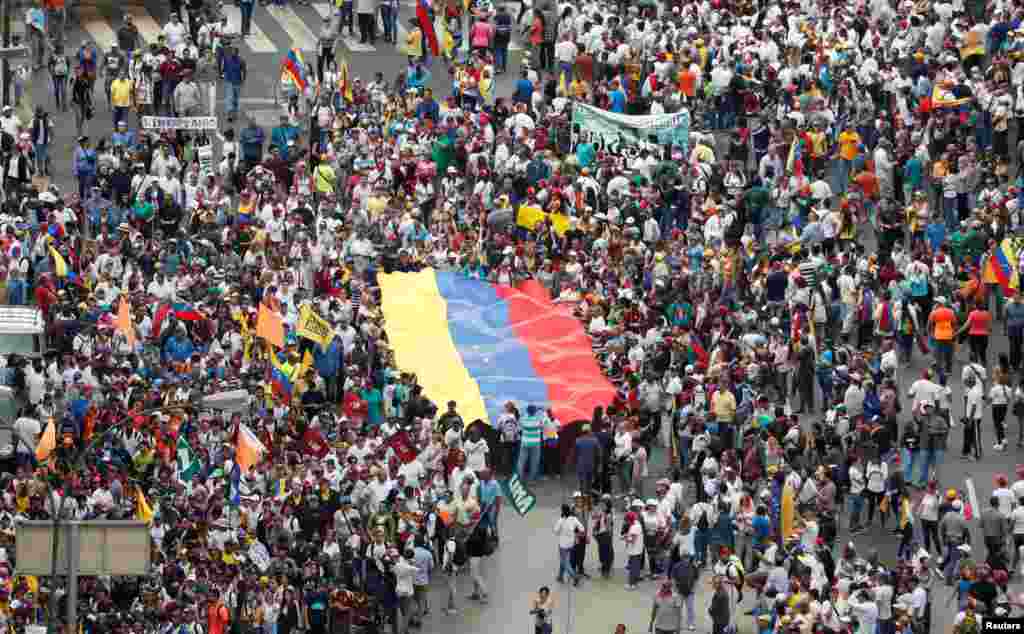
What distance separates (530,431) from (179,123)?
12364 mm

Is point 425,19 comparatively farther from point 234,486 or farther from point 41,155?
point 234,486

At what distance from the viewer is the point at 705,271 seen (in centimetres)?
4975

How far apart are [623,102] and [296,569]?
1839 centimetres

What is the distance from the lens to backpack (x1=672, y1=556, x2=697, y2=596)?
4162 centimetres

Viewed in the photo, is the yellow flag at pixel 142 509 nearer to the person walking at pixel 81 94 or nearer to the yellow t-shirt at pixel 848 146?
the yellow t-shirt at pixel 848 146

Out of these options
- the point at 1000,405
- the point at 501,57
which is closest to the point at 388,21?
the point at 501,57

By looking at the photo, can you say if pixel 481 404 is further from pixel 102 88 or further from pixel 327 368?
pixel 102 88

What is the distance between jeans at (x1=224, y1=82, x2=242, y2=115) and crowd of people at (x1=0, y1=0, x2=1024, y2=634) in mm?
72

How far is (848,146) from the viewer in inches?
2127

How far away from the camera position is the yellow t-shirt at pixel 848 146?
177 feet

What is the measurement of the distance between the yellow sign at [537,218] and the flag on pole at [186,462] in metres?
10.6

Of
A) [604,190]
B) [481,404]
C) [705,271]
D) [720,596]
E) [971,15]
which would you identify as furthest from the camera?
[971,15]

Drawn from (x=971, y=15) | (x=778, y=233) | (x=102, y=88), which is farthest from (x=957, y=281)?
(x=102, y=88)

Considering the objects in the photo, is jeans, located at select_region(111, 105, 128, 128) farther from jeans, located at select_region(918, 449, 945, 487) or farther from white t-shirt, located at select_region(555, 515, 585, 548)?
jeans, located at select_region(918, 449, 945, 487)
